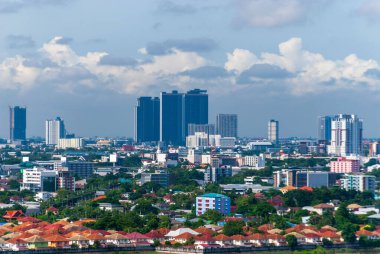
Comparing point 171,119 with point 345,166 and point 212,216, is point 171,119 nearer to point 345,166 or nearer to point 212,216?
point 345,166

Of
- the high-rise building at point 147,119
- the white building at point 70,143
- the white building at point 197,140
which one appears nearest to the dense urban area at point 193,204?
the white building at point 197,140

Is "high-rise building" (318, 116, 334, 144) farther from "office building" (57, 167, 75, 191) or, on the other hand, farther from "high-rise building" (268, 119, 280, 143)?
"office building" (57, 167, 75, 191)

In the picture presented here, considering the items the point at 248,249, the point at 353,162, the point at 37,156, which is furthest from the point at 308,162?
the point at 248,249

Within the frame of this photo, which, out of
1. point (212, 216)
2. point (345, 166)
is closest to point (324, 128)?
point (345, 166)

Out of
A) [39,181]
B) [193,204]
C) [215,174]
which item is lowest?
[193,204]

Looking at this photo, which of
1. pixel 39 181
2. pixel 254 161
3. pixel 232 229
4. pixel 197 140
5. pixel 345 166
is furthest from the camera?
pixel 197 140

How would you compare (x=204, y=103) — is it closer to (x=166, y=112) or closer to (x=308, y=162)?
(x=166, y=112)
